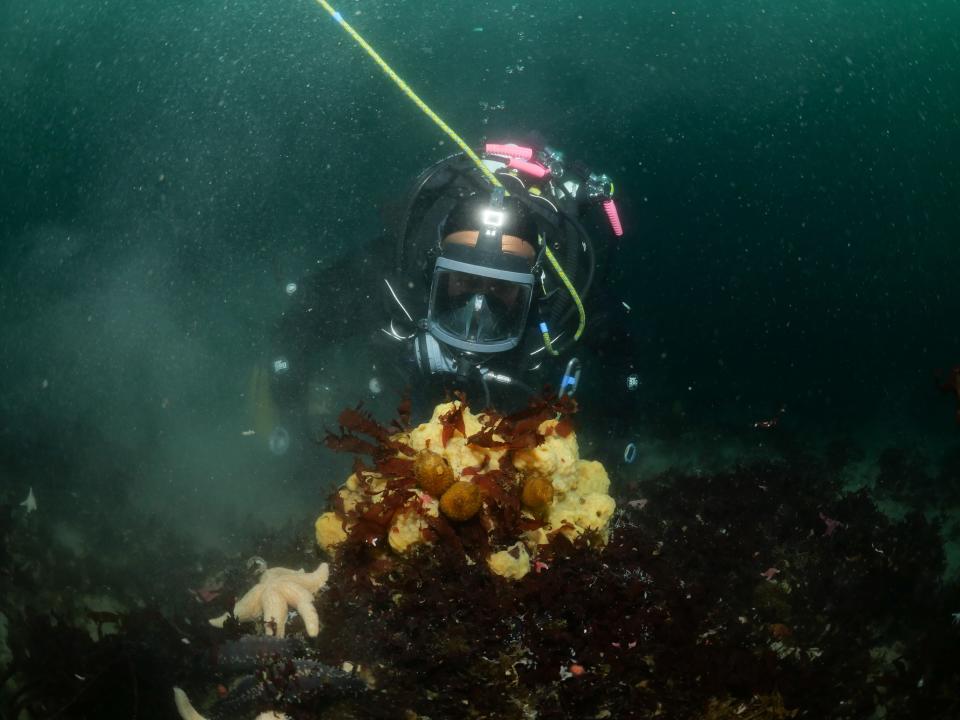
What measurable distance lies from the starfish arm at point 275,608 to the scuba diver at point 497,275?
1.98m

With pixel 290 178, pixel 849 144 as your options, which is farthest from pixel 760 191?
pixel 290 178

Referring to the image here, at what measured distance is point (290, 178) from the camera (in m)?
25.0

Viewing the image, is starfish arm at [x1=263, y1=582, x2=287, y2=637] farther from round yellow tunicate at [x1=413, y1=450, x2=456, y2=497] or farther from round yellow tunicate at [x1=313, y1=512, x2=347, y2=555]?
round yellow tunicate at [x1=413, y1=450, x2=456, y2=497]

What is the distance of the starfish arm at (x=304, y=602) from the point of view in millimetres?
3287

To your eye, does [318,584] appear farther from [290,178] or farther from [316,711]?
[290,178]

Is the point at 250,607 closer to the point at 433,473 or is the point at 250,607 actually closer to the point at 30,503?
the point at 433,473

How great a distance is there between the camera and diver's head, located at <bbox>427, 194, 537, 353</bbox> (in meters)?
5.10

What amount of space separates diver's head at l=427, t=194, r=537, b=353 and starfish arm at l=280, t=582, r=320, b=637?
2.55m

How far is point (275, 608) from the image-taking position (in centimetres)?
350

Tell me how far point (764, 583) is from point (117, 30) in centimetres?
4921

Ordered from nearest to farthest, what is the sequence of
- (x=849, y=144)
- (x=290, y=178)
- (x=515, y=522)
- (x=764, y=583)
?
1. (x=515, y=522)
2. (x=764, y=583)
3. (x=290, y=178)
4. (x=849, y=144)

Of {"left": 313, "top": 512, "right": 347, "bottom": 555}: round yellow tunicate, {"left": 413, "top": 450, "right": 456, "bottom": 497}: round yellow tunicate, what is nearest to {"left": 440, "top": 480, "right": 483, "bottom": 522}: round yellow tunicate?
{"left": 413, "top": 450, "right": 456, "bottom": 497}: round yellow tunicate

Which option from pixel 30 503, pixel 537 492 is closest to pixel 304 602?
pixel 537 492

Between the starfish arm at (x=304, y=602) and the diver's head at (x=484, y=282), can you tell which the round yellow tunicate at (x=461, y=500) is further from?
the diver's head at (x=484, y=282)
